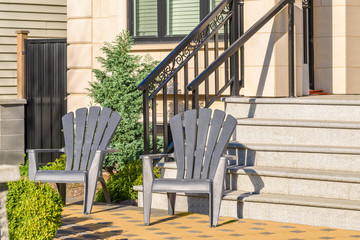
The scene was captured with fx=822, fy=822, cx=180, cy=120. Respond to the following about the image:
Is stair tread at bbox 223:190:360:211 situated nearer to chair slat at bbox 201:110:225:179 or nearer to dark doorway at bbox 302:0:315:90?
chair slat at bbox 201:110:225:179

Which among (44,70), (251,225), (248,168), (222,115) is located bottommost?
(251,225)

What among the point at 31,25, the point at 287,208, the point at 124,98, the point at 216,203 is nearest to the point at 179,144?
the point at 216,203

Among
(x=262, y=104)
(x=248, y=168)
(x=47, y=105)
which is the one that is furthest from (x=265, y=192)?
(x=47, y=105)

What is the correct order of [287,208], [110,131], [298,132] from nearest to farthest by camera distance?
[287,208] < [298,132] < [110,131]

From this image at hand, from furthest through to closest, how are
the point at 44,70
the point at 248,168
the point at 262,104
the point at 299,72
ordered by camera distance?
the point at 44,70
the point at 299,72
the point at 262,104
the point at 248,168

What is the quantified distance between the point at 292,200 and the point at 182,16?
15.5ft

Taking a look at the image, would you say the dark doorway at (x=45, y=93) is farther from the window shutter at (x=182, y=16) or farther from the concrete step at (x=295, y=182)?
the concrete step at (x=295, y=182)

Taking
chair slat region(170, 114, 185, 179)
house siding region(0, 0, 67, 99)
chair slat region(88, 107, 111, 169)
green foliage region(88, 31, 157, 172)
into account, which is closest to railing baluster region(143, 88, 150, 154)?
chair slat region(88, 107, 111, 169)

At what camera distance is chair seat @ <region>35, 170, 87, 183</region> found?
8422 mm

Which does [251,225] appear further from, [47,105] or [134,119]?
[47,105]

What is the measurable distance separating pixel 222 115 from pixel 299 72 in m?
2.54

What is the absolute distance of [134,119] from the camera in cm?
1034

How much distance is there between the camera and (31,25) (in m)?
17.2

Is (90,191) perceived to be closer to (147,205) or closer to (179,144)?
(147,205)
